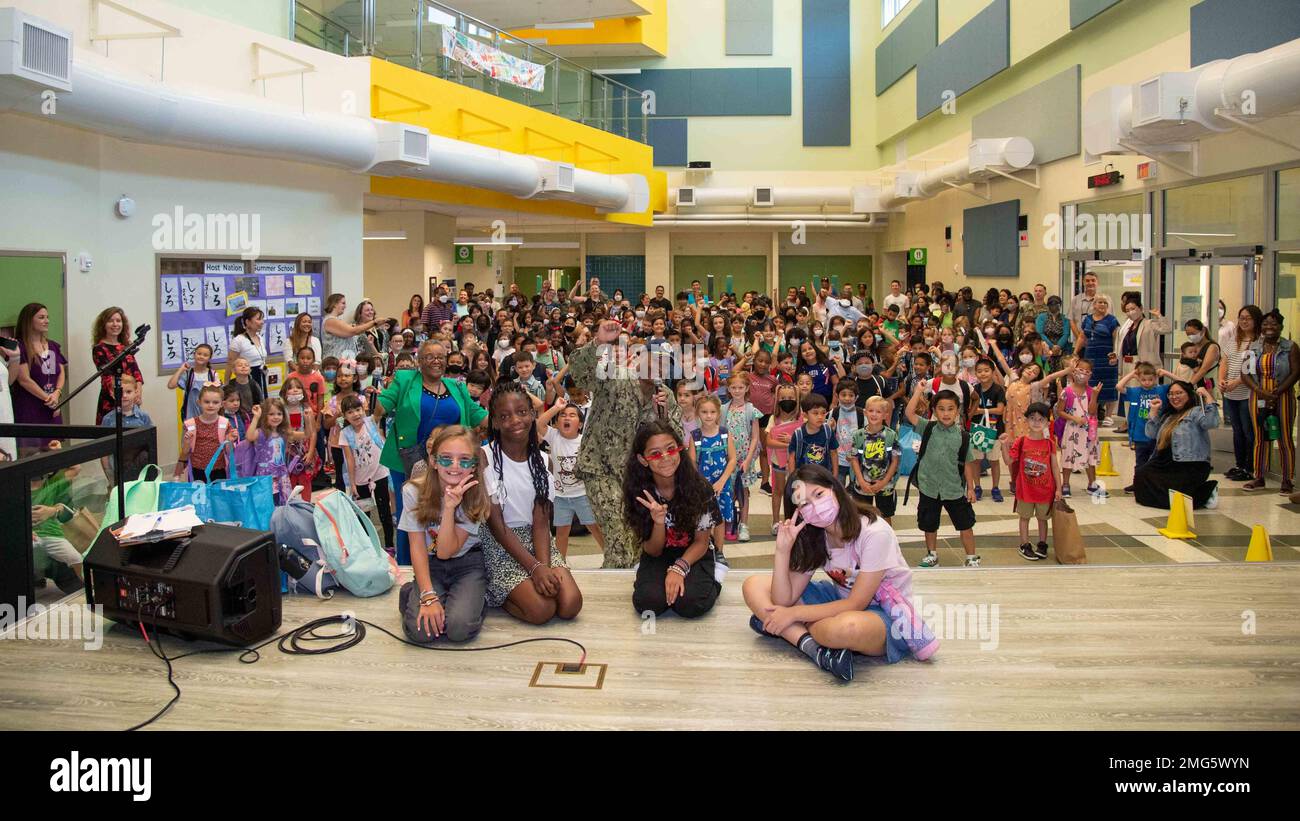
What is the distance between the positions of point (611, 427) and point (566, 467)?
0.45m

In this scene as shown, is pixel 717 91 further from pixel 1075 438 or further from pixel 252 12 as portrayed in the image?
pixel 1075 438

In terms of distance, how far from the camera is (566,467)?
7.01m

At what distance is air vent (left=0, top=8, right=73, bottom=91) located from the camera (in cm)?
712

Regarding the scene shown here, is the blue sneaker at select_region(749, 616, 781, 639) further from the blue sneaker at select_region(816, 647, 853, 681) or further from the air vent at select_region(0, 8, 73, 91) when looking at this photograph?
the air vent at select_region(0, 8, 73, 91)

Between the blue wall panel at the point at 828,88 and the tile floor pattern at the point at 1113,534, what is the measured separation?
20172 millimetres

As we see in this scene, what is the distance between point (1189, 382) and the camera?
976cm

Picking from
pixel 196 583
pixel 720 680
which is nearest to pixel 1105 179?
pixel 720 680

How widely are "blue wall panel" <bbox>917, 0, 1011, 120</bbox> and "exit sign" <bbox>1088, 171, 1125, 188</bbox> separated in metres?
4.35

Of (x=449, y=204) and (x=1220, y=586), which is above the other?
(x=449, y=204)

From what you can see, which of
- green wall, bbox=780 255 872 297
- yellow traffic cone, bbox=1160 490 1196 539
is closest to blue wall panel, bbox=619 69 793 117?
green wall, bbox=780 255 872 297

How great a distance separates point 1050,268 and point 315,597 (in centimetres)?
1414

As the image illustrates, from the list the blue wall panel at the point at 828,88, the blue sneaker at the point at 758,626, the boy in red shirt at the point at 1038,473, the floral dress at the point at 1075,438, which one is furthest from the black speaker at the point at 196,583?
the blue wall panel at the point at 828,88

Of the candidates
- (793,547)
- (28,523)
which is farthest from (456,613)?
(28,523)
